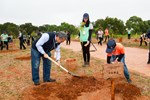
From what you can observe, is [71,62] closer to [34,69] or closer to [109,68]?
[34,69]

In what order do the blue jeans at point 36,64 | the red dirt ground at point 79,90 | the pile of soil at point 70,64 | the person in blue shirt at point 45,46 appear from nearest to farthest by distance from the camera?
1. the red dirt ground at point 79,90
2. the person in blue shirt at point 45,46
3. the blue jeans at point 36,64
4. the pile of soil at point 70,64

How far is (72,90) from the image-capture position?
718 centimetres

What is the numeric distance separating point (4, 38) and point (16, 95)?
14489mm

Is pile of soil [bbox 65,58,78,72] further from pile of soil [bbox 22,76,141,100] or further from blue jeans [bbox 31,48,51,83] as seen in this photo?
blue jeans [bbox 31,48,51,83]

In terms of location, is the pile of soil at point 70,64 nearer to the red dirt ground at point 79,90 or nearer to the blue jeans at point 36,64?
the red dirt ground at point 79,90

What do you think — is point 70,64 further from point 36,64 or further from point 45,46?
point 45,46

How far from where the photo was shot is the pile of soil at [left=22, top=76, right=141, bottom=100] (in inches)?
263

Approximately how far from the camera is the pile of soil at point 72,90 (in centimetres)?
667

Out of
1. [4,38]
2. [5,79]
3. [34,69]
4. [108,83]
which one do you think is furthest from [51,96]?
A: [4,38]

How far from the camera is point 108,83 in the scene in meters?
7.76

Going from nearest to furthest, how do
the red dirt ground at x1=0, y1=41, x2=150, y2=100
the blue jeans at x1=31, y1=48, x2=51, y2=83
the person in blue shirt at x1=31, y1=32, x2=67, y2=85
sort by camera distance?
the red dirt ground at x1=0, y1=41, x2=150, y2=100 < the person in blue shirt at x1=31, y1=32, x2=67, y2=85 < the blue jeans at x1=31, y1=48, x2=51, y2=83

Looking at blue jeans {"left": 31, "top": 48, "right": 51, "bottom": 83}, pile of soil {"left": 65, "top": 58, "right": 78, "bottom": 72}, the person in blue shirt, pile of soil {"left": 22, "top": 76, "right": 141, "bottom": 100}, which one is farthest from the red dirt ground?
pile of soil {"left": 65, "top": 58, "right": 78, "bottom": 72}

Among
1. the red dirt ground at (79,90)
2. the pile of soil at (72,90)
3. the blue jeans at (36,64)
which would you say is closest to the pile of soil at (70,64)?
the red dirt ground at (79,90)

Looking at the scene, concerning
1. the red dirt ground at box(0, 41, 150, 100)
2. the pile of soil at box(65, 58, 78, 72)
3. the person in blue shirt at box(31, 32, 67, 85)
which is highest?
the person in blue shirt at box(31, 32, 67, 85)
